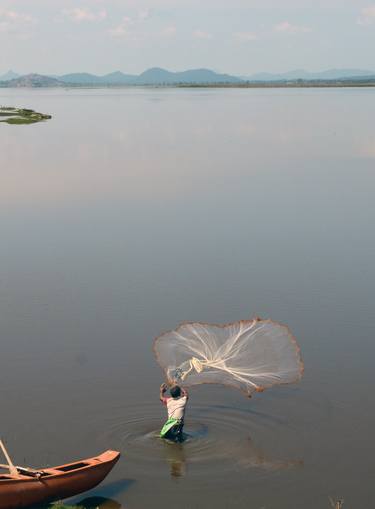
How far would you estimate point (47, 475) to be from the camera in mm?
13023

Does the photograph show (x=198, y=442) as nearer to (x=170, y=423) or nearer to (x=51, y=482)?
(x=170, y=423)

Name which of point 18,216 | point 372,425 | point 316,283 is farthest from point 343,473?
point 18,216

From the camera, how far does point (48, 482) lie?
508 inches

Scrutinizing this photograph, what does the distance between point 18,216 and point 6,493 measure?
85.0 feet

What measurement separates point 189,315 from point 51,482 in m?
10.8

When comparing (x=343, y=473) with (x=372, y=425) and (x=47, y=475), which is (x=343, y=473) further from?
(x=47, y=475)

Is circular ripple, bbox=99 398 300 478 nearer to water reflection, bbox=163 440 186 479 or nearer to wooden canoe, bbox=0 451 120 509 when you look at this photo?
water reflection, bbox=163 440 186 479

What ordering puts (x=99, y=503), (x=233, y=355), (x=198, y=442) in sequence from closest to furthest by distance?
(x=99, y=503), (x=198, y=442), (x=233, y=355)

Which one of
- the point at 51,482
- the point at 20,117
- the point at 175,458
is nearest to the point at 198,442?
the point at 175,458

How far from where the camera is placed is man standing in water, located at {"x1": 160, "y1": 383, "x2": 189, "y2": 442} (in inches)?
607

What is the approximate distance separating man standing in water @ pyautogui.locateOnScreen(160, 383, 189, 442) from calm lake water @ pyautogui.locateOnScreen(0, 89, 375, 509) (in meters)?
0.23

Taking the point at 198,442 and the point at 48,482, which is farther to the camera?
the point at 198,442

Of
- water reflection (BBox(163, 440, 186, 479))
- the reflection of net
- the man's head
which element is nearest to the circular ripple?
water reflection (BBox(163, 440, 186, 479))

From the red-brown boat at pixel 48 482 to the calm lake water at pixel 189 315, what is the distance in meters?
0.57
